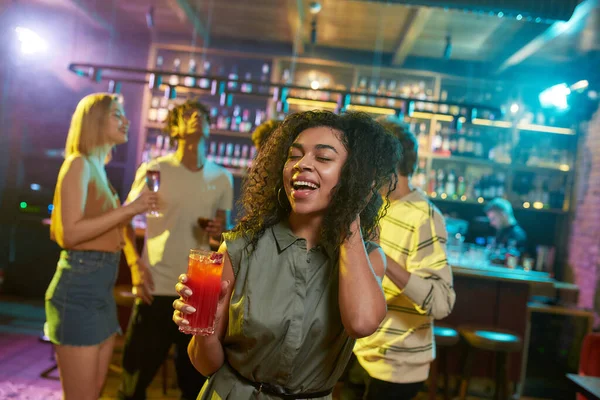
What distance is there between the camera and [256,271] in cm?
115

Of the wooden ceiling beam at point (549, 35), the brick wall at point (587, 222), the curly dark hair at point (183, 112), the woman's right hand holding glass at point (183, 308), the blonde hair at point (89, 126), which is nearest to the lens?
the woman's right hand holding glass at point (183, 308)

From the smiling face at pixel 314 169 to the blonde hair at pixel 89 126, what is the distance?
122 cm

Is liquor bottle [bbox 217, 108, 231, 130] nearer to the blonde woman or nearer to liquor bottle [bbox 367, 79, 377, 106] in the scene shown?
liquor bottle [bbox 367, 79, 377, 106]

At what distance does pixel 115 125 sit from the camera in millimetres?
2129

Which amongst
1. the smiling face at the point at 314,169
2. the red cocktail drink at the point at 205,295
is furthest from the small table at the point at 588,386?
the red cocktail drink at the point at 205,295

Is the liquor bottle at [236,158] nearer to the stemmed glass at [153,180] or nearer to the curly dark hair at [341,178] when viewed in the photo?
the stemmed glass at [153,180]

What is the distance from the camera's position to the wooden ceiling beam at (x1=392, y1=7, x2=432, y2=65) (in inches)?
180

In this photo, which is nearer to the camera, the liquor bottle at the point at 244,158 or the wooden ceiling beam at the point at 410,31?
the wooden ceiling beam at the point at 410,31

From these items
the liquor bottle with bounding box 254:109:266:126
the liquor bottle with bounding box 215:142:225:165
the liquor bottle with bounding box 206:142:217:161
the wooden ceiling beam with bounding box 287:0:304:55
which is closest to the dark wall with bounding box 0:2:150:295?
the liquor bottle with bounding box 206:142:217:161

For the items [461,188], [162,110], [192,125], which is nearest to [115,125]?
[192,125]

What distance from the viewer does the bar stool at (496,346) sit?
3.14 meters

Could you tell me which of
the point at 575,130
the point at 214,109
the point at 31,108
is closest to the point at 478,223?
the point at 575,130

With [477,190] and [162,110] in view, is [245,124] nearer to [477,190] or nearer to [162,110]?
[162,110]

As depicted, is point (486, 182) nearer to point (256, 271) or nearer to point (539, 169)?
point (539, 169)
